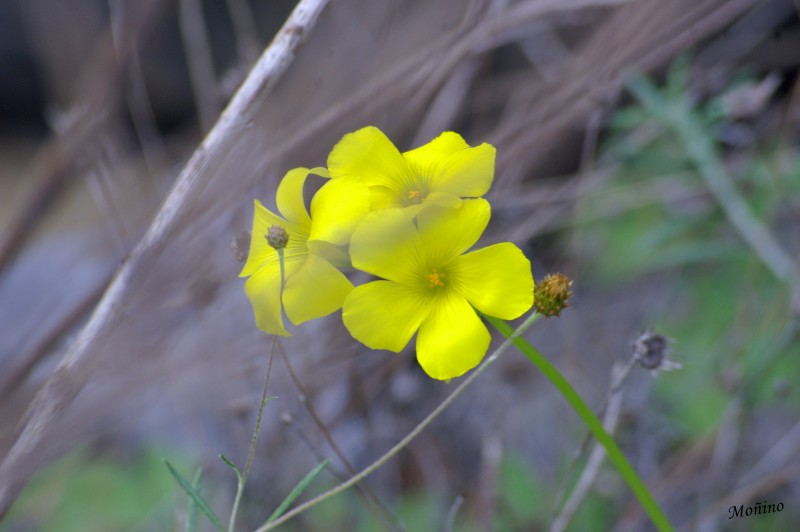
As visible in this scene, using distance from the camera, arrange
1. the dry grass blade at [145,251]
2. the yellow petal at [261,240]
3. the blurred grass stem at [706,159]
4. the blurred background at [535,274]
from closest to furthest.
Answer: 1. the yellow petal at [261,240]
2. the dry grass blade at [145,251]
3. the blurred background at [535,274]
4. the blurred grass stem at [706,159]

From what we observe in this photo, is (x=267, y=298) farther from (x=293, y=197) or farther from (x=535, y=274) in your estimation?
(x=535, y=274)

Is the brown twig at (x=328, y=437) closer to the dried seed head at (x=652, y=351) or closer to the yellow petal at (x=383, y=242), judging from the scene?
the yellow petal at (x=383, y=242)

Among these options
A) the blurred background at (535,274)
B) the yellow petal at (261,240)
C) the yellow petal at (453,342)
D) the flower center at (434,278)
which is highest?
the yellow petal at (261,240)

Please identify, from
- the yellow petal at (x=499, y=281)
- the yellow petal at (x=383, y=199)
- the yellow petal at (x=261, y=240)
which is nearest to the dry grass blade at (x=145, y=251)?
the yellow petal at (x=261, y=240)

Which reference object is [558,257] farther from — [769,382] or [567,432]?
[769,382]

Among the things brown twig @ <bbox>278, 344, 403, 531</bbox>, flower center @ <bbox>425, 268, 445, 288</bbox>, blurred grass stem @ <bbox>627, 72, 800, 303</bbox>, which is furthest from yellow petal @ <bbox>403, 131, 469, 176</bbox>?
blurred grass stem @ <bbox>627, 72, 800, 303</bbox>

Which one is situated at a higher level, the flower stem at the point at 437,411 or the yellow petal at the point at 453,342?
the yellow petal at the point at 453,342
